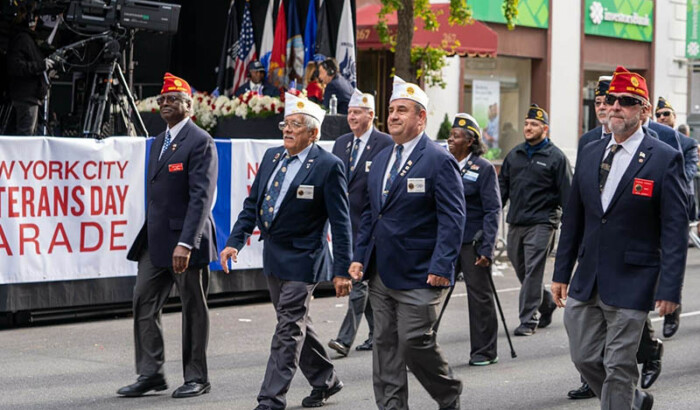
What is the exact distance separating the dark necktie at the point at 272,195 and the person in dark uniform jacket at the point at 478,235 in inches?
93.9

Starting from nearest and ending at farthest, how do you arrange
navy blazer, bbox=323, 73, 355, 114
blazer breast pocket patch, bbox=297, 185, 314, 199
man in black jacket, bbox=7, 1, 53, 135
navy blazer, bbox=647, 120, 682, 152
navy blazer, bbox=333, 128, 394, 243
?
blazer breast pocket patch, bbox=297, 185, 314, 199 → navy blazer, bbox=333, 128, 394, 243 → navy blazer, bbox=647, 120, 682, 152 → man in black jacket, bbox=7, 1, 53, 135 → navy blazer, bbox=323, 73, 355, 114

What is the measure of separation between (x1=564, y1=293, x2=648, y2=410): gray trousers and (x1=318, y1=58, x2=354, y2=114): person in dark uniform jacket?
28.0 ft

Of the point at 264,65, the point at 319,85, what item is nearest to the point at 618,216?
the point at 319,85

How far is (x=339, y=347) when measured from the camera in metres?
9.62

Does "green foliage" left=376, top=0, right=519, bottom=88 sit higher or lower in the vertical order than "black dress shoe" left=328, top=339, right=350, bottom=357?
higher

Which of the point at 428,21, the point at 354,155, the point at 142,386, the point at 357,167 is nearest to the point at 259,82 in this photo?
the point at 428,21

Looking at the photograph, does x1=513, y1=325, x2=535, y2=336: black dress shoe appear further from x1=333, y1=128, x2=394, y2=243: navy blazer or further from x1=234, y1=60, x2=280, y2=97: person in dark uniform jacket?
x1=234, y1=60, x2=280, y2=97: person in dark uniform jacket

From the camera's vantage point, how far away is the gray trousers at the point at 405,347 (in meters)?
6.73

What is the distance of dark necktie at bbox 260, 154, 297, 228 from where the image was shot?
25.0 feet

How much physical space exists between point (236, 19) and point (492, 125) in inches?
387

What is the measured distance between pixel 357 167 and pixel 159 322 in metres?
2.45

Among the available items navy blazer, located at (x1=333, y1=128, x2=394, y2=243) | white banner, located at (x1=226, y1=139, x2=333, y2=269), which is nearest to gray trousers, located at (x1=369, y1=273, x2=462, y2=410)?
navy blazer, located at (x1=333, y1=128, x2=394, y2=243)

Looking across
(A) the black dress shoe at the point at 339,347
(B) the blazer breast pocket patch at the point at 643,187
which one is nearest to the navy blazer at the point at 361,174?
(A) the black dress shoe at the point at 339,347

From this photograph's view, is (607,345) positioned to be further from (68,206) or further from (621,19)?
(621,19)
